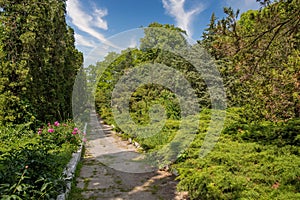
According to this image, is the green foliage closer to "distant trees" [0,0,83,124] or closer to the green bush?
the green bush

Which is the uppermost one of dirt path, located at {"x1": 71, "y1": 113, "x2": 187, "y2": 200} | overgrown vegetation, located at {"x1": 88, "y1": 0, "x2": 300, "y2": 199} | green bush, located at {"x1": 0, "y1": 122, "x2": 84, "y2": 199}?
overgrown vegetation, located at {"x1": 88, "y1": 0, "x2": 300, "y2": 199}

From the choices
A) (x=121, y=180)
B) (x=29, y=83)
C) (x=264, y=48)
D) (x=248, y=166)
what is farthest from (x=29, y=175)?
(x=29, y=83)

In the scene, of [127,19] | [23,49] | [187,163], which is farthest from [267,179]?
[127,19]

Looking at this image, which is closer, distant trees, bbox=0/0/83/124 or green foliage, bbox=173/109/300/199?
green foliage, bbox=173/109/300/199

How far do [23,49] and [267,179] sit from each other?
305 inches

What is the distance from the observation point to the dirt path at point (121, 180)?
4.38 m

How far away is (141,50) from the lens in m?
14.5

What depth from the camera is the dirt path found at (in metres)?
4.38

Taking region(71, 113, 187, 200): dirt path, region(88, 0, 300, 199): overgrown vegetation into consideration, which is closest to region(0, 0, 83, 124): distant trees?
region(71, 113, 187, 200): dirt path

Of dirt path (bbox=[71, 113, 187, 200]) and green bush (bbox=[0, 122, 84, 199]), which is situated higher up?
green bush (bbox=[0, 122, 84, 199])

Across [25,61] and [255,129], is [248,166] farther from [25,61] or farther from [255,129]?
[25,61]

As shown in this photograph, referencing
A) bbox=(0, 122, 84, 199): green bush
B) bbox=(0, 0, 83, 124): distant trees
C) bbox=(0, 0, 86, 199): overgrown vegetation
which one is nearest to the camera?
A: bbox=(0, 122, 84, 199): green bush

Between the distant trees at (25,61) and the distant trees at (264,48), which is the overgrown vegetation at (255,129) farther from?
the distant trees at (25,61)

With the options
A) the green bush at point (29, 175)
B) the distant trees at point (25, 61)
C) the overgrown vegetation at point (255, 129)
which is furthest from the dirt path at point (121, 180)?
the distant trees at point (25, 61)
